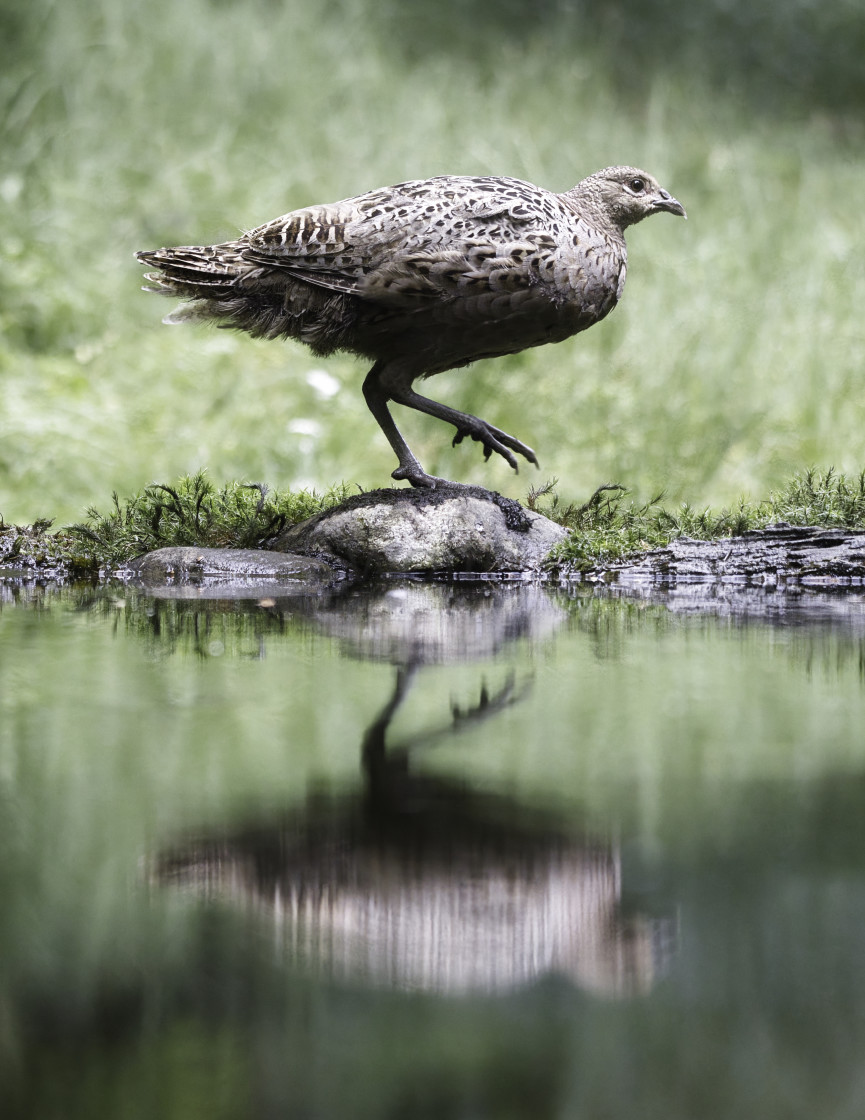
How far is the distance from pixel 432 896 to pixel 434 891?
18 mm

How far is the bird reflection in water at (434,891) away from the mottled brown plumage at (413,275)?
12.9ft

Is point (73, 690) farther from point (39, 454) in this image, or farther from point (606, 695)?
point (39, 454)

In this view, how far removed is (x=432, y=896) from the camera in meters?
1.35

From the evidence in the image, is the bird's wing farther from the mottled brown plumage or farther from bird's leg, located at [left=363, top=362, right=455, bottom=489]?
bird's leg, located at [left=363, top=362, right=455, bottom=489]

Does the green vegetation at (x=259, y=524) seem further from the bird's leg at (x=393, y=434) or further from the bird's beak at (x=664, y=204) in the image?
the bird's beak at (x=664, y=204)

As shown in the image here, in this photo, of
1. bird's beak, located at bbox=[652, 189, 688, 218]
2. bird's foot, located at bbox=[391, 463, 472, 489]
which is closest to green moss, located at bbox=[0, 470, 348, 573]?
bird's foot, located at bbox=[391, 463, 472, 489]

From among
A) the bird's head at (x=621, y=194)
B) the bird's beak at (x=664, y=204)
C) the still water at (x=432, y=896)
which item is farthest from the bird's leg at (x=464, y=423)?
the still water at (x=432, y=896)

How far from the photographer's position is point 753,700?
2.58 meters

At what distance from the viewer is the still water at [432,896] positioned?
980mm

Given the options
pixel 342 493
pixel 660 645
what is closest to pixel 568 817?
pixel 660 645

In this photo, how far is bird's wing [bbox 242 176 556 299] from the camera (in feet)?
17.5

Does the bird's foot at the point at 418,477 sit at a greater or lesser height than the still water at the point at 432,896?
greater

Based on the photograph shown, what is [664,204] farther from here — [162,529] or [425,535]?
[162,529]

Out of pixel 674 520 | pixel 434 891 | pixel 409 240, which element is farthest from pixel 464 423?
pixel 434 891
